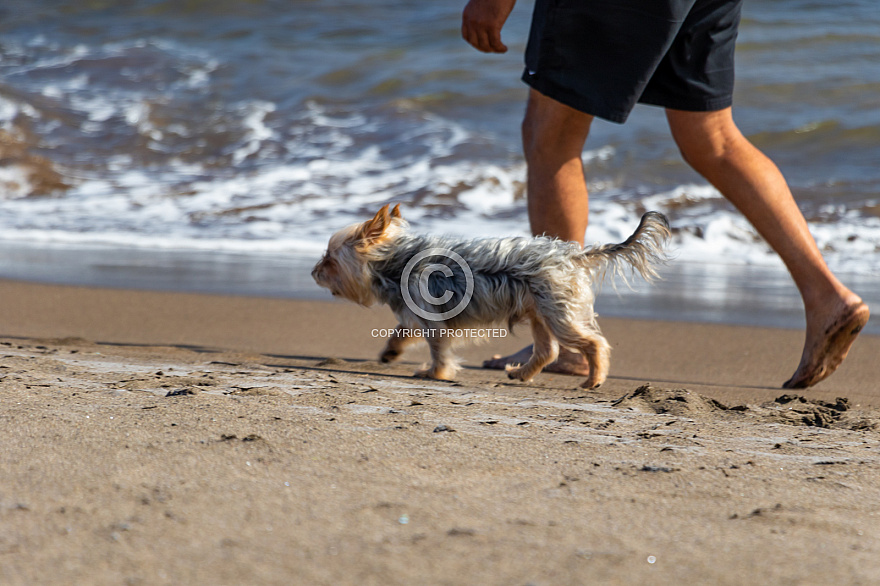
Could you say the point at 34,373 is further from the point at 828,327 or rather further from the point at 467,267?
the point at 828,327

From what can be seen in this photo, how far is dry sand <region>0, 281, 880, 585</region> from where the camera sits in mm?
1554

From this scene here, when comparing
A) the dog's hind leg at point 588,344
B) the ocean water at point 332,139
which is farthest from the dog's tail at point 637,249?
the ocean water at point 332,139

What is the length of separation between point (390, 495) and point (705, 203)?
6940 mm

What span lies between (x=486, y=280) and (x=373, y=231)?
22.9 inches

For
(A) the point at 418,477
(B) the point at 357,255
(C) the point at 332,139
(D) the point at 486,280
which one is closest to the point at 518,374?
(D) the point at 486,280

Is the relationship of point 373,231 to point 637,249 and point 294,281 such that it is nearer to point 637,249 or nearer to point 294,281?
point 637,249

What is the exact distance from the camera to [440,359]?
3719 millimetres

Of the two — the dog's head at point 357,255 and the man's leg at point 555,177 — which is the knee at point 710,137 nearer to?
the man's leg at point 555,177

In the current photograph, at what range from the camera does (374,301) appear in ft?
13.1

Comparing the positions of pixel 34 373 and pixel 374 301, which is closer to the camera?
pixel 34 373

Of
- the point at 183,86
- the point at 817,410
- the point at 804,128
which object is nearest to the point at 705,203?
the point at 804,128

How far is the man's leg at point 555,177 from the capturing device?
3.77 m

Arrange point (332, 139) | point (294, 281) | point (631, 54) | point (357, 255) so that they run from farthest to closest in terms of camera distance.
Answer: point (332, 139), point (294, 281), point (357, 255), point (631, 54)

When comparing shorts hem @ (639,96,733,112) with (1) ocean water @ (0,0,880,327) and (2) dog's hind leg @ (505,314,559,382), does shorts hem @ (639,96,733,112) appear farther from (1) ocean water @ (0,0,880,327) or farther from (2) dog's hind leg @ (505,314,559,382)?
(1) ocean water @ (0,0,880,327)
